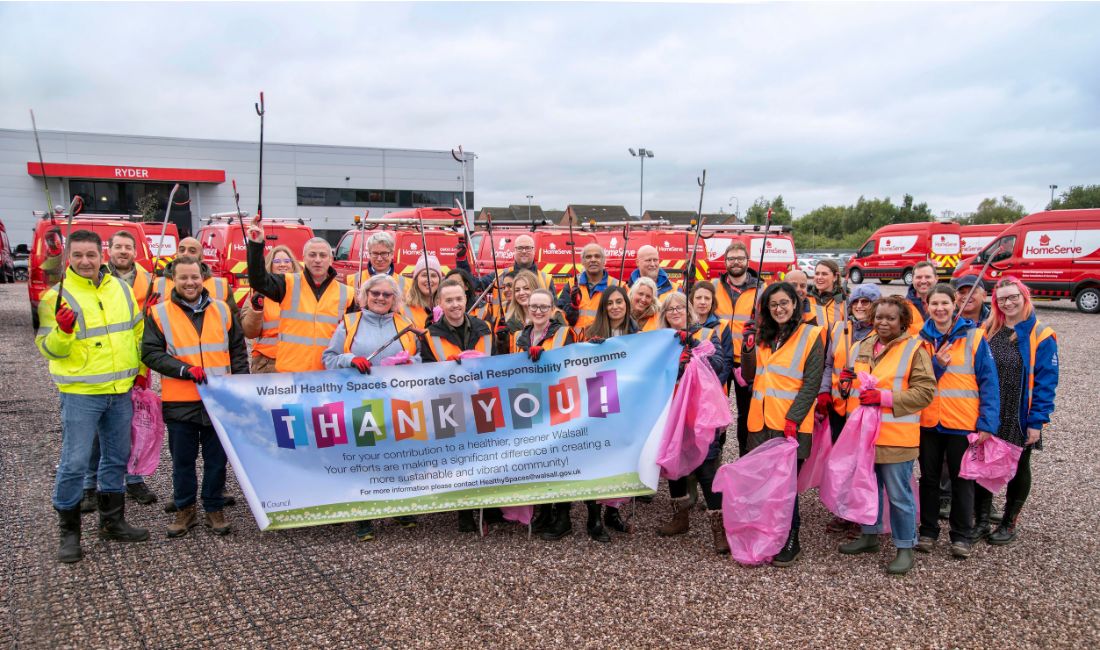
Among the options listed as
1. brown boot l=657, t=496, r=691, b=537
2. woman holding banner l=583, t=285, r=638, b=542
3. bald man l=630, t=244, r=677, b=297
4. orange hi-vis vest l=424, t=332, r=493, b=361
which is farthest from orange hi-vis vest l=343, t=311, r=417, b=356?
bald man l=630, t=244, r=677, b=297

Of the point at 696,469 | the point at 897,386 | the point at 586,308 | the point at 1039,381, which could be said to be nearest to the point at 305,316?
the point at 586,308

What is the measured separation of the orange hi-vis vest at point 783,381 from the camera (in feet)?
13.6

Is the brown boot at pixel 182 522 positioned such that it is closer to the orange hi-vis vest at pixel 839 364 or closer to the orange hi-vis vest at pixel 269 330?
the orange hi-vis vest at pixel 269 330

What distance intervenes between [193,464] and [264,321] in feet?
4.18

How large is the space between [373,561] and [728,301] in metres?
3.55

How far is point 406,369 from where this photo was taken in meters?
4.41

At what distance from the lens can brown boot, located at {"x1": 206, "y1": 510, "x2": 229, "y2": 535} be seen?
4477 millimetres

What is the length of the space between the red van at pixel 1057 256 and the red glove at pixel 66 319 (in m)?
19.2

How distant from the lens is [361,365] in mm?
4297

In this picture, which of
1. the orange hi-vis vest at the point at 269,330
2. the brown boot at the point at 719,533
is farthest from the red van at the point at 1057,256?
the orange hi-vis vest at the point at 269,330

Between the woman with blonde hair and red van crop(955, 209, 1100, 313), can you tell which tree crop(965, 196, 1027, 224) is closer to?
red van crop(955, 209, 1100, 313)

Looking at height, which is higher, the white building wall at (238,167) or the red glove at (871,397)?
the white building wall at (238,167)

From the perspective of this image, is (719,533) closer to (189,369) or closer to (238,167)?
(189,369)

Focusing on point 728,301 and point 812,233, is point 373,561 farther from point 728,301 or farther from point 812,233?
point 812,233
